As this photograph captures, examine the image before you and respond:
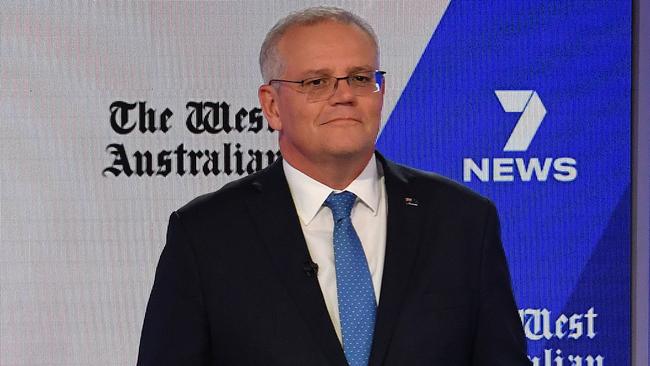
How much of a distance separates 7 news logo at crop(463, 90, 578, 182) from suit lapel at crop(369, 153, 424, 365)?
3.31ft

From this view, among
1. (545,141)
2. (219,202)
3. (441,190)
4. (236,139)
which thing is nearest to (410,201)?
(441,190)

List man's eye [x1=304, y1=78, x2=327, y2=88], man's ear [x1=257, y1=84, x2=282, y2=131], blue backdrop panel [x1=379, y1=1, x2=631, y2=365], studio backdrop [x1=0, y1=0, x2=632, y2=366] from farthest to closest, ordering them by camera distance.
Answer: blue backdrop panel [x1=379, y1=1, x2=631, y2=365] → studio backdrop [x1=0, y1=0, x2=632, y2=366] → man's ear [x1=257, y1=84, x2=282, y2=131] → man's eye [x1=304, y1=78, x2=327, y2=88]

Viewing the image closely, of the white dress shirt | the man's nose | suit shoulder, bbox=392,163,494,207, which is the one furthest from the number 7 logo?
the man's nose

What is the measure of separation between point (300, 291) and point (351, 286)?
11 centimetres

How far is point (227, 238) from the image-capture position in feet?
6.69

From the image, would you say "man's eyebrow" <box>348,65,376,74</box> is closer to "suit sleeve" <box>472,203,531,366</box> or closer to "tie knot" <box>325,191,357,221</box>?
"tie knot" <box>325,191,357,221</box>

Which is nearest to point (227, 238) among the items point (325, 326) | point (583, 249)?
point (325, 326)

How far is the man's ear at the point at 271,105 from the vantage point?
216 centimetres

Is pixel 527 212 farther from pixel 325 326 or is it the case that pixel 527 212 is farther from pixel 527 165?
pixel 325 326

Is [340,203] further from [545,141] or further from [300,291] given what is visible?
[545,141]

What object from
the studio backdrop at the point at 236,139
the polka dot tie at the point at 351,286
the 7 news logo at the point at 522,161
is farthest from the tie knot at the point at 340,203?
the 7 news logo at the point at 522,161

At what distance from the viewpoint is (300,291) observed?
1962mm

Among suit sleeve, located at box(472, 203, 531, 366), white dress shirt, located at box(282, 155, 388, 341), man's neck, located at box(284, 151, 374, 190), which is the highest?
man's neck, located at box(284, 151, 374, 190)

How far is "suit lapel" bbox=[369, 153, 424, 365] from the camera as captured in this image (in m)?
1.93
